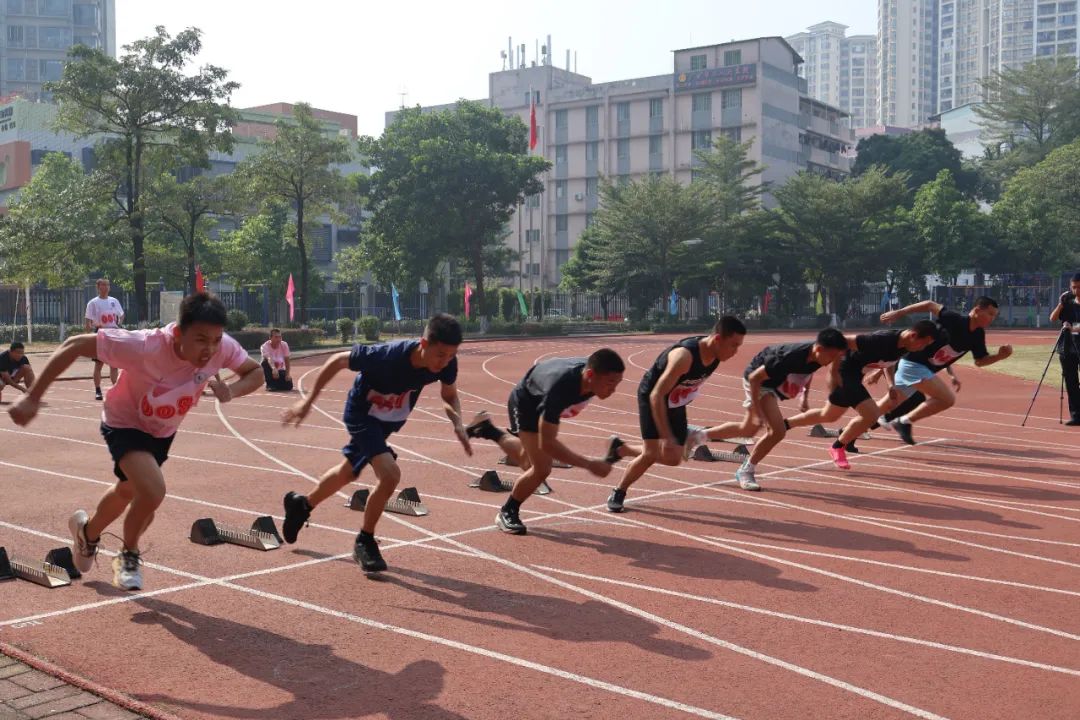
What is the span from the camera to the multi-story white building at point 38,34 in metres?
122

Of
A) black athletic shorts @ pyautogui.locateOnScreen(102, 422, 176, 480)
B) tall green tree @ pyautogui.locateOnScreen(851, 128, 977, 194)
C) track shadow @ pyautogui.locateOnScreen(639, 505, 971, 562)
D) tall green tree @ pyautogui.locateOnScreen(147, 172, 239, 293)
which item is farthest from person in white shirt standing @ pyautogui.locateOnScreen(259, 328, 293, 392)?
tall green tree @ pyautogui.locateOnScreen(851, 128, 977, 194)

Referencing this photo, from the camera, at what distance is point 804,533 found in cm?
827

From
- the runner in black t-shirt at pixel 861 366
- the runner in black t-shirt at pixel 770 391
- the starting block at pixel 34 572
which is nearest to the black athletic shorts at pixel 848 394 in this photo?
the runner in black t-shirt at pixel 861 366

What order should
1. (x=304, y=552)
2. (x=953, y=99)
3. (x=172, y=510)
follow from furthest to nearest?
(x=953, y=99) < (x=172, y=510) < (x=304, y=552)

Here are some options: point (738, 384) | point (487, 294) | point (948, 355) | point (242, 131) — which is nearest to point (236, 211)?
point (738, 384)

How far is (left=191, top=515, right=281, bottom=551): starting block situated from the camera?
7.46 meters

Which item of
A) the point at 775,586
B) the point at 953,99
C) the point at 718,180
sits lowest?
the point at 775,586

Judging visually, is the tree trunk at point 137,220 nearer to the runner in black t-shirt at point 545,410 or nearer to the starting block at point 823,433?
the starting block at point 823,433

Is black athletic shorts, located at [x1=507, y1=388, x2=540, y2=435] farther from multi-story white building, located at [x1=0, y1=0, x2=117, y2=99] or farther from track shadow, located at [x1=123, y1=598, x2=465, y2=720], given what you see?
multi-story white building, located at [x1=0, y1=0, x2=117, y2=99]

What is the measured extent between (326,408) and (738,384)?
30.5 feet

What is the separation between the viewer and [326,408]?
17.1 meters

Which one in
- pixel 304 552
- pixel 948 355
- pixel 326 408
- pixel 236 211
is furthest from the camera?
pixel 236 211

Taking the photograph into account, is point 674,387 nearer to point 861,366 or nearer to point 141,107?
point 861,366

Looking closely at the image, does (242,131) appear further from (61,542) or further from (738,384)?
(61,542)
